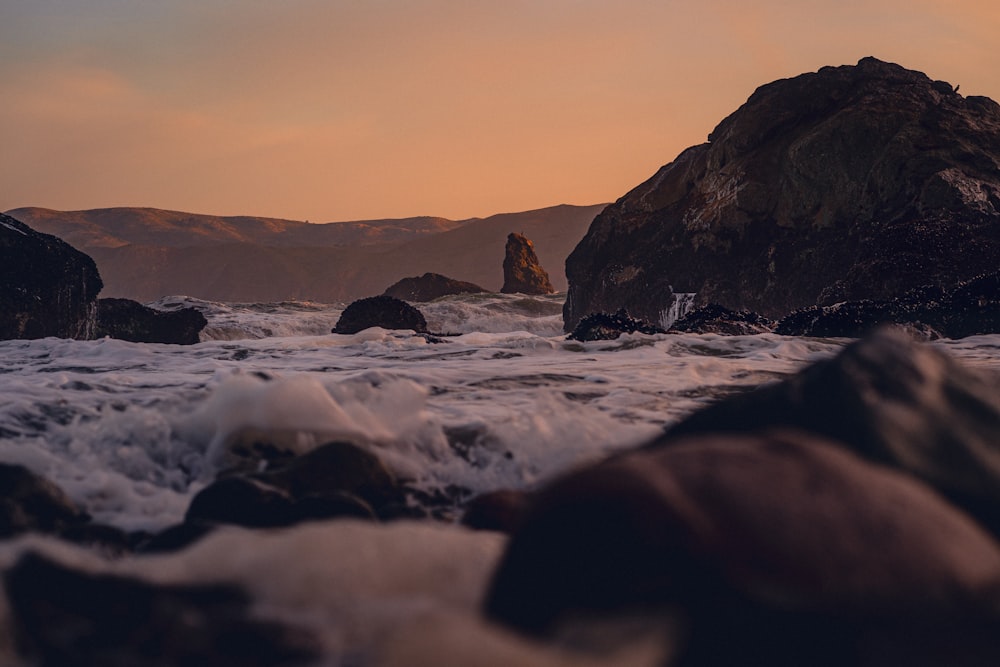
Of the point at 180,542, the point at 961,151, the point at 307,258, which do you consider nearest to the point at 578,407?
the point at 180,542

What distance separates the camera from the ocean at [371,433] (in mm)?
2139

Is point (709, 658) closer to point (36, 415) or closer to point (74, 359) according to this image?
point (36, 415)

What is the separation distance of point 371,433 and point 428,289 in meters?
29.1

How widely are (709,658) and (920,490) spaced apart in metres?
0.65

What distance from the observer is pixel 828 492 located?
6.19 ft

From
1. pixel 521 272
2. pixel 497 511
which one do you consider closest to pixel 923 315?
pixel 497 511

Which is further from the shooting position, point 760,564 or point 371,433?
point 371,433

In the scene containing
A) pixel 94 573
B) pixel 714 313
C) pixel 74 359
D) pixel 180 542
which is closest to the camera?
pixel 94 573

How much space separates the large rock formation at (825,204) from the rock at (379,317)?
188 inches

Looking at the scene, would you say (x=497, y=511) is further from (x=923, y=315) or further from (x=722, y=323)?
(x=923, y=315)

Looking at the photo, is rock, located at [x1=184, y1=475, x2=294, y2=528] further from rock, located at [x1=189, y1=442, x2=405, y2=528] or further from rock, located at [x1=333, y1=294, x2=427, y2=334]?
rock, located at [x1=333, y1=294, x2=427, y2=334]

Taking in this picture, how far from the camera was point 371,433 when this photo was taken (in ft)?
13.8

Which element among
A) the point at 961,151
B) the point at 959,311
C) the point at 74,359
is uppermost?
the point at 961,151

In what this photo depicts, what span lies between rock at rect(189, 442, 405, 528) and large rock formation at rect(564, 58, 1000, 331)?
30.3ft
